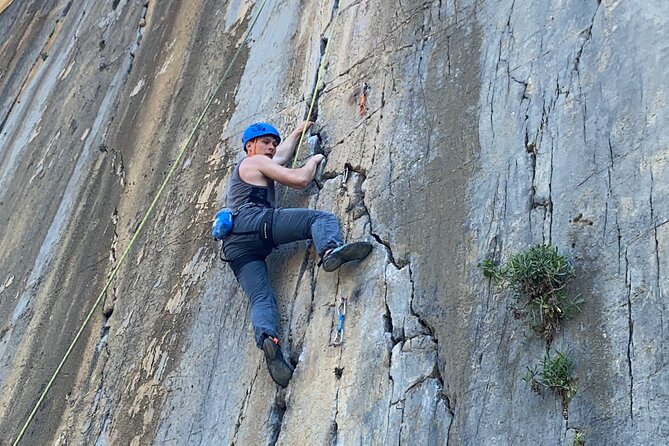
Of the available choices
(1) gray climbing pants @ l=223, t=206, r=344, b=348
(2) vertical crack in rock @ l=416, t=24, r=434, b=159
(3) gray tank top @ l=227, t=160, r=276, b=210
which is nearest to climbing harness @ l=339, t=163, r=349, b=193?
(1) gray climbing pants @ l=223, t=206, r=344, b=348

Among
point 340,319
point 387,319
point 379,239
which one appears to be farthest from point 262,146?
point 387,319

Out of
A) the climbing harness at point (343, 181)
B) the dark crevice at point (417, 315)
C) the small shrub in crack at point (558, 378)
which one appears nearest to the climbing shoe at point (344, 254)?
the dark crevice at point (417, 315)

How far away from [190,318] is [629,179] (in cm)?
326

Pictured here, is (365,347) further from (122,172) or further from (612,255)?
(122,172)

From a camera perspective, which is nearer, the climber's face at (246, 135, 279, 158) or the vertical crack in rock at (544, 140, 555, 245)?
the vertical crack in rock at (544, 140, 555, 245)

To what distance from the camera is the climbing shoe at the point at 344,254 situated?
16.6ft

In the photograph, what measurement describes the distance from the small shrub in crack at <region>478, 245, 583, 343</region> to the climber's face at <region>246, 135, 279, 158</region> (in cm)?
242

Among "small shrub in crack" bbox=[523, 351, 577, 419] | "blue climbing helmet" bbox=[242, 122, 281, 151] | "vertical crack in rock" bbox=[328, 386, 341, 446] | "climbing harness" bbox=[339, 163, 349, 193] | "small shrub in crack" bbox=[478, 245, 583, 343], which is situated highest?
"blue climbing helmet" bbox=[242, 122, 281, 151]

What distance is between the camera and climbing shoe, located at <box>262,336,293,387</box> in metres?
5.12

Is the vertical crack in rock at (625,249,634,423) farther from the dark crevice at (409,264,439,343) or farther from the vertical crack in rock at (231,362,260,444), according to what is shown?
the vertical crack in rock at (231,362,260,444)

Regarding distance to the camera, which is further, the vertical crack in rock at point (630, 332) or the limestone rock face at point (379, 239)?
the limestone rock face at point (379, 239)

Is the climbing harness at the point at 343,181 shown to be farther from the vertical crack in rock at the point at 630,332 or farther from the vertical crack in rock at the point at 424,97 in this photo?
the vertical crack in rock at the point at 630,332

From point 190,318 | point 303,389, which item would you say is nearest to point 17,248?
point 190,318

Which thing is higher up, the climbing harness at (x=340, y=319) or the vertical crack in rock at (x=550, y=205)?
the vertical crack in rock at (x=550, y=205)
